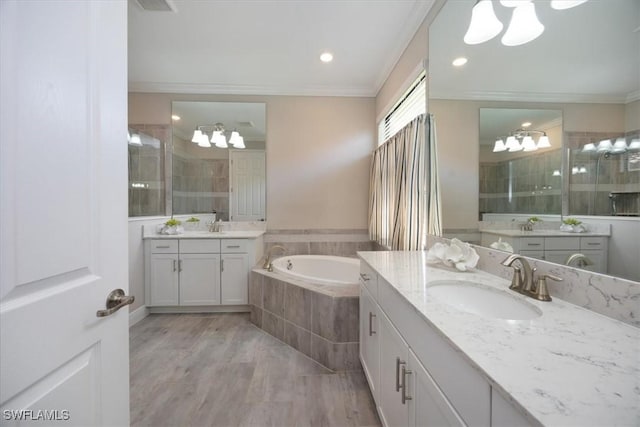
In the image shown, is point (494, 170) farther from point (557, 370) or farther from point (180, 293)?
point (180, 293)

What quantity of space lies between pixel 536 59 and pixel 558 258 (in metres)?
0.81

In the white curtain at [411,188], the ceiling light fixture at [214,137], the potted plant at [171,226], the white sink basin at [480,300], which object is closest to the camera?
the white sink basin at [480,300]

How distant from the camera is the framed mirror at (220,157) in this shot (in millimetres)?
3199

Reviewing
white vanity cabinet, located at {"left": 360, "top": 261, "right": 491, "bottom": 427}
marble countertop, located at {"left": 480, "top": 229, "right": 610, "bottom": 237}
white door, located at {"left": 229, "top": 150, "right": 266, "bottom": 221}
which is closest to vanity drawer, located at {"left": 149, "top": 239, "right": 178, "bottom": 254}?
white door, located at {"left": 229, "top": 150, "right": 266, "bottom": 221}

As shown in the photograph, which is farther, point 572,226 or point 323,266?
point 323,266

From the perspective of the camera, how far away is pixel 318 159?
3309mm

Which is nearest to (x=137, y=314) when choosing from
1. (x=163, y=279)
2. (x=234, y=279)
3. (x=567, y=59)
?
(x=163, y=279)

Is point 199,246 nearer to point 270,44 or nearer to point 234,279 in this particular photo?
point 234,279

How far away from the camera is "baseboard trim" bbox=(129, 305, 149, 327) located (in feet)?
8.21

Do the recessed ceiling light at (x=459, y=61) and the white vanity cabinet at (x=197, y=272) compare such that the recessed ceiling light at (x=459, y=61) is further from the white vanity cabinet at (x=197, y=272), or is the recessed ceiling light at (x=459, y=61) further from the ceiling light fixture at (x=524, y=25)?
the white vanity cabinet at (x=197, y=272)

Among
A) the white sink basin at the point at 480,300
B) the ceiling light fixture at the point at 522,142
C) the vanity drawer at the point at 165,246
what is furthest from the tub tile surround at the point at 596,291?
the vanity drawer at the point at 165,246

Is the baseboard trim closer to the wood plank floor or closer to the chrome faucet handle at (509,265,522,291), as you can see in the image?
the wood plank floor

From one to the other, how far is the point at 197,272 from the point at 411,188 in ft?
7.84

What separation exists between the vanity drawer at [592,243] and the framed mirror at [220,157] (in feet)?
9.61
